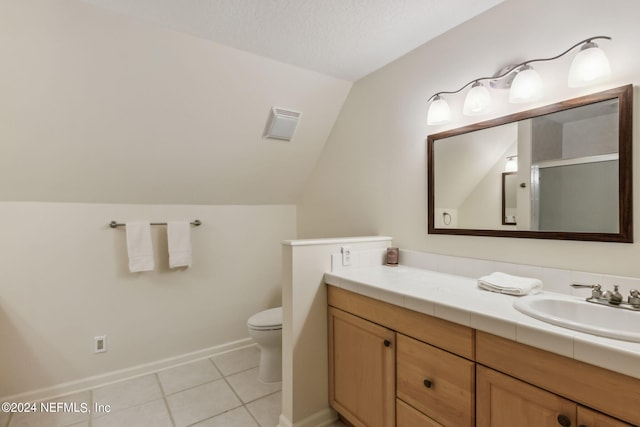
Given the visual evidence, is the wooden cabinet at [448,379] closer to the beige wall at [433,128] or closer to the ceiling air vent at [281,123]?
the beige wall at [433,128]

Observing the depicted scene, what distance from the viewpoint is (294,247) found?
A: 1.73 m

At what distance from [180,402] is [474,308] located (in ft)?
6.34

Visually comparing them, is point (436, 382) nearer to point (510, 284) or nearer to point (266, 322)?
point (510, 284)

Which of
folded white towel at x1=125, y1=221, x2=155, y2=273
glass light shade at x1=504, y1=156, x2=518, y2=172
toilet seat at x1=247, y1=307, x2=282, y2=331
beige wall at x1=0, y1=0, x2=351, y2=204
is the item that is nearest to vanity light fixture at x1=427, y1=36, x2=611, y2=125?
glass light shade at x1=504, y1=156, x2=518, y2=172

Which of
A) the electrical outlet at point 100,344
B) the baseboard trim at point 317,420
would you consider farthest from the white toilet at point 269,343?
the electrical outlet at point 100,344

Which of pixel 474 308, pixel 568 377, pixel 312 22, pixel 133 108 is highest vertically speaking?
pixel 312 22

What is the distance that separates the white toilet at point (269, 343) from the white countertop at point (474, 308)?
735mm

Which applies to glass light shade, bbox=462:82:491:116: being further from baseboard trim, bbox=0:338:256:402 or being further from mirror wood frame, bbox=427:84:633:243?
baseboard trim, bbox=0:338:256:402

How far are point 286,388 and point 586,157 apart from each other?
1.84 metres

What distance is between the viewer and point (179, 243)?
2518 millimetres

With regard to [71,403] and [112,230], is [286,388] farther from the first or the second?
[112,230]

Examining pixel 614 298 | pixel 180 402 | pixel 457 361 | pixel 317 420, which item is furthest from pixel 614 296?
pixel 180 402

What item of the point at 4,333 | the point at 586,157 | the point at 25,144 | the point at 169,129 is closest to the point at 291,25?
the point at 169,129

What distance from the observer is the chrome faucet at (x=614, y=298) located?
3.62 ft
